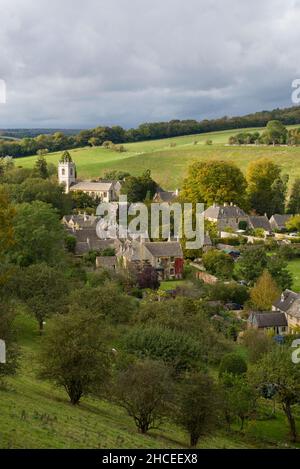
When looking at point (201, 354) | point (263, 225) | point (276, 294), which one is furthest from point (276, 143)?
point (201, 354)

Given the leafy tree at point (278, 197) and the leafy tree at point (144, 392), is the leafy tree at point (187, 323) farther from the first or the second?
the leafy tree at point (278, 197)

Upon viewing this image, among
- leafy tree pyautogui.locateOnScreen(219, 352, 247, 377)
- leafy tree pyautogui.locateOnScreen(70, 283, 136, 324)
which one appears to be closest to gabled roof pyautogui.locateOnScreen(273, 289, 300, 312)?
leafy tree pyautogui.locateOnScreen(70, 283, 136, 324)

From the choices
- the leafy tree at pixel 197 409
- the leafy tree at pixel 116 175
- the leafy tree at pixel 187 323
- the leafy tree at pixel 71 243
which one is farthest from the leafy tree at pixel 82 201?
the leafy tree at pixel 197 409

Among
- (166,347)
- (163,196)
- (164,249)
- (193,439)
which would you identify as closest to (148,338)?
(166,347)

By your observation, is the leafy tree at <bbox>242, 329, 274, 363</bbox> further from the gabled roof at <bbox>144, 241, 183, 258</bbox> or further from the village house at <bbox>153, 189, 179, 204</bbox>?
the village house at <bbox>153, 189, 179, 204</bbox>

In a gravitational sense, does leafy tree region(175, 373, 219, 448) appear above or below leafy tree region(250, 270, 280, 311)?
above

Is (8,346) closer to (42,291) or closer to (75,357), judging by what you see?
(75,357)
